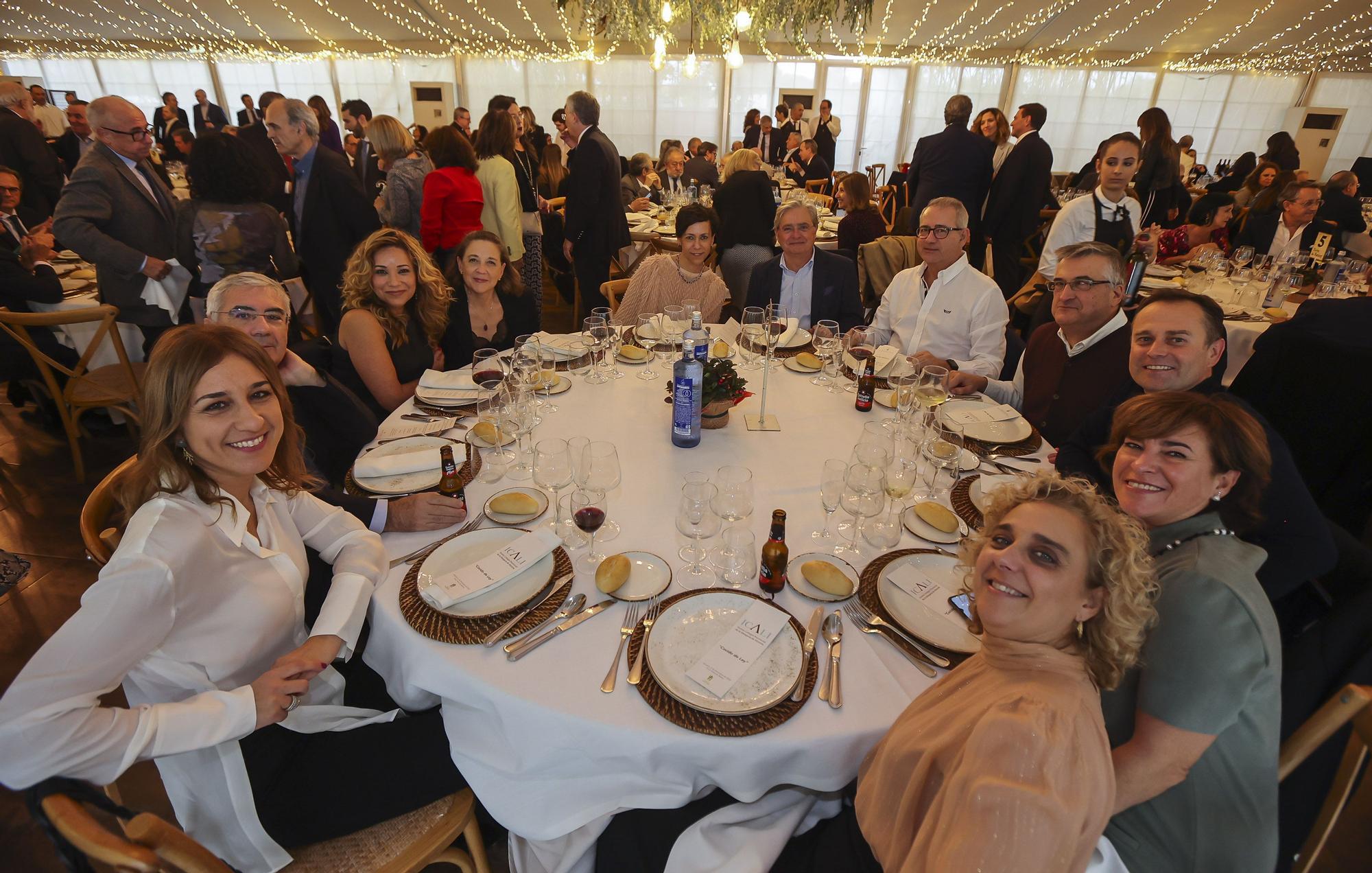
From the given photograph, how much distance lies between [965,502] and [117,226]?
442cm

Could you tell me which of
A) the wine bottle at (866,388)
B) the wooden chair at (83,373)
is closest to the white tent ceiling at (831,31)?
the wooden chair at (83,373)

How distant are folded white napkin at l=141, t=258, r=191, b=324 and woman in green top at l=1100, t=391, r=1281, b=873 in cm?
449

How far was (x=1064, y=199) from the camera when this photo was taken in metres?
6.98

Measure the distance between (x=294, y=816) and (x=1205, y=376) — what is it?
268 centimetres

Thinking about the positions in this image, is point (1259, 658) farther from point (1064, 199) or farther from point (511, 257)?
point (1064, 199)

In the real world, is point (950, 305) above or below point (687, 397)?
above

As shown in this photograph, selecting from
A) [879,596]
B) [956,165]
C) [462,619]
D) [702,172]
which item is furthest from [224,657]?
[702,172]

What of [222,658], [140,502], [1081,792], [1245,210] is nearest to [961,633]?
[1081,792]

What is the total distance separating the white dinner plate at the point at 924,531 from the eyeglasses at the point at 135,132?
4.15 meters

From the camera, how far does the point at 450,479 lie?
1771mm

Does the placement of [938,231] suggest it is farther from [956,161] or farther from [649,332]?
[956,161]

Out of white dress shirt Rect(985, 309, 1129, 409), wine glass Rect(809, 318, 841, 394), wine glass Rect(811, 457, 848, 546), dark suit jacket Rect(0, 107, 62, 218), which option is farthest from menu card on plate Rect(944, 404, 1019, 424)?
dark suit jacket Rect(0, 107, 62, 218)

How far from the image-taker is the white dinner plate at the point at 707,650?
117 cm

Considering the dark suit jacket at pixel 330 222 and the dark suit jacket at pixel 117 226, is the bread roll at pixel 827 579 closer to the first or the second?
the dark suit jacket at pixel 330 222
